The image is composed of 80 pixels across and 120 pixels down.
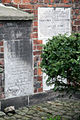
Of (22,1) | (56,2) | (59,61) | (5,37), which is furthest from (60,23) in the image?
(59,61)

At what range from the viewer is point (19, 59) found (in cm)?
541

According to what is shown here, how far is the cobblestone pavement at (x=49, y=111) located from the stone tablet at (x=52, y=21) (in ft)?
4.56

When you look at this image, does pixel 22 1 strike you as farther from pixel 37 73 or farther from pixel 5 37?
pixel 37 73

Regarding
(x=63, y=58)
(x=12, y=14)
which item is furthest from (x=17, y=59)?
(x=63, y=58)

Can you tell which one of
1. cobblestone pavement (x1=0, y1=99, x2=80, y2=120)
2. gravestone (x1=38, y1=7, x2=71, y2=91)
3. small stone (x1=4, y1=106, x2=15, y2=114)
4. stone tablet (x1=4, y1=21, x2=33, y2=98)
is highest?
gravestone (x1=38, y1=7, x2=71, y2=91)

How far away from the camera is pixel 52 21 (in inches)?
232

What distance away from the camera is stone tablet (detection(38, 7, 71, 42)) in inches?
227

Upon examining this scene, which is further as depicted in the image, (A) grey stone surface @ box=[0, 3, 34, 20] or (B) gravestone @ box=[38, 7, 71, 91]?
(B) gravestone @ box=[38, 7, 71, 91]

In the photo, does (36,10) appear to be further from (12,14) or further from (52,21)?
(12,14)

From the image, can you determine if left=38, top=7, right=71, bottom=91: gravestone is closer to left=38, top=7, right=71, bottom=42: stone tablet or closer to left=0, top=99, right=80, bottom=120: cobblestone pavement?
left=38, top=7, right=71, bottom=42: stone tablet

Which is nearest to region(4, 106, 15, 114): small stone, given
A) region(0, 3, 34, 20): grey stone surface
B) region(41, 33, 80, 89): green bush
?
region(41, 33, 80, 89): green bush

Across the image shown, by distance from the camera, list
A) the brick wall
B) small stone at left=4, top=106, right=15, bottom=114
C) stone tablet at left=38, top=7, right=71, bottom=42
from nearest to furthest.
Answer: small stone at left=4, top=106, right=15, bottom=114
the brick wall
stone tablet at left=38, top=7, right=71, bottom=42

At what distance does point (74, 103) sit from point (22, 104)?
1109 millimetres

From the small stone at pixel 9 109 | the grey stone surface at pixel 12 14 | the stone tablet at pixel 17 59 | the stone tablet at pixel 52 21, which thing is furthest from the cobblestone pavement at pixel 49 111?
the grey stone surface at pixel 12 14
